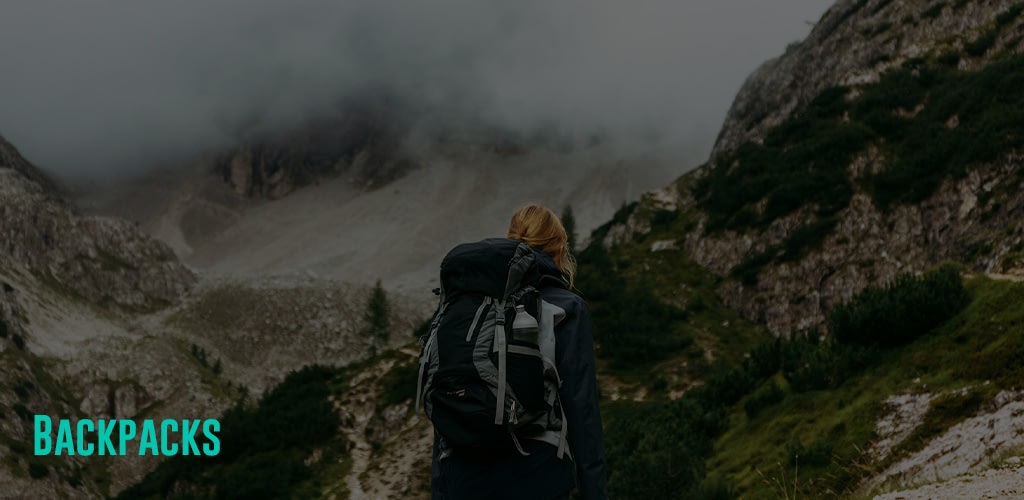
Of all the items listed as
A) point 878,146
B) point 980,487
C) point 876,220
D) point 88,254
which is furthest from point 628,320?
point 88,254

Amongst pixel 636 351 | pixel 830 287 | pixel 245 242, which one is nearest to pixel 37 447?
pixel 636 351

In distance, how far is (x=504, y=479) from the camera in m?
4.31

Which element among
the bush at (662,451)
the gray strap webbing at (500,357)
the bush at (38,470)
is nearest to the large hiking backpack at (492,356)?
the gray strap webbing at (500,357)

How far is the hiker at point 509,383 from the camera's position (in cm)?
427

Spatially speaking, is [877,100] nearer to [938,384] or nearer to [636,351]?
[636,351]

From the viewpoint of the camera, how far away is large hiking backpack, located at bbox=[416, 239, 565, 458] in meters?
4.24

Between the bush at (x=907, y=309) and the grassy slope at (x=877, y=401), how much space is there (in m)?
0.34

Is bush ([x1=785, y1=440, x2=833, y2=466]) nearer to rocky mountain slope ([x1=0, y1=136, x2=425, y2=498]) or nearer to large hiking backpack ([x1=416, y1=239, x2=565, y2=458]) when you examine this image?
large hiking backpack ([x1=416, y1=239, x2=565, y2=458])

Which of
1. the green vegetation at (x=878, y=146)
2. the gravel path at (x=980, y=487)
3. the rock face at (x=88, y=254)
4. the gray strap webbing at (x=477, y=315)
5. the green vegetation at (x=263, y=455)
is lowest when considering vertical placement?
the gravel path at (x=980, y=487)

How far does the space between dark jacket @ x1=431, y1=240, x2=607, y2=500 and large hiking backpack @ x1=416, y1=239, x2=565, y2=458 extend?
8cm

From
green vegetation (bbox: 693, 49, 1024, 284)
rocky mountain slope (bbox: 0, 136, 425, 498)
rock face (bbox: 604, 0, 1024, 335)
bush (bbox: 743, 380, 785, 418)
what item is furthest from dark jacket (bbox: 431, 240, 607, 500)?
rocky mountain slope (bbox: 0, 136, 425, 498)

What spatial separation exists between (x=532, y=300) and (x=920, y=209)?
34417 millimetres

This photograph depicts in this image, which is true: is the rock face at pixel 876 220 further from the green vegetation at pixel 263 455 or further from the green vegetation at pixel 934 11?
the green vegetation at pixel 263 455

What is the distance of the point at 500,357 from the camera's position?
4.27 metres
